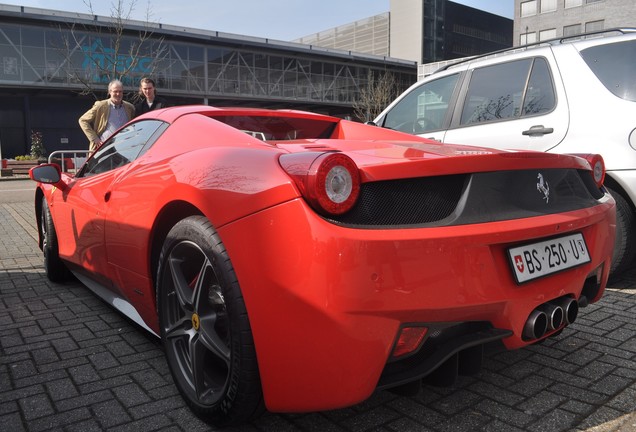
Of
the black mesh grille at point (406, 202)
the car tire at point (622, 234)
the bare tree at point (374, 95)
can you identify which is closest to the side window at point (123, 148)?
the black mesh grille at point (406, 202)

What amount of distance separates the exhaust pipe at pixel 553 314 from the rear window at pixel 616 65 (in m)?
2.47

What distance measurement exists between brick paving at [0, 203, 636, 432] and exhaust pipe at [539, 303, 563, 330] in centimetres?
37

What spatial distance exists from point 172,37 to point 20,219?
28797 millimetres

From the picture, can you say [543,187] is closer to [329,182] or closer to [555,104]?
[329,182]

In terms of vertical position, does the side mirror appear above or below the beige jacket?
below

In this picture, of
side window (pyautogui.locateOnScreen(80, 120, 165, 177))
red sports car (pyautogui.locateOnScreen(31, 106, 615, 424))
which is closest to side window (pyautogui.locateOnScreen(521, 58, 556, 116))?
red sports car (pyautogui.locateOnScreen(31, 106, 615, 424))

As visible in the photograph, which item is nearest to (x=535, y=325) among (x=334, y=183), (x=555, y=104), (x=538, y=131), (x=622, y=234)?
(x=334, y=183)

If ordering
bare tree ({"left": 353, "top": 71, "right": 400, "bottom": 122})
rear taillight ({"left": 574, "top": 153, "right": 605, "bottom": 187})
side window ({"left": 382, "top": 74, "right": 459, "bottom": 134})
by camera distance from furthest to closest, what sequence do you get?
bare tree ({"left": 353, "top": 71, "right": 400, "bottom": 122}) < side window ({"left": 382, "top": 74, "right": 459, "bottom": 134}) < rear taillight ({"left": 574, "top": 153, "right": 605, "bottom": 187})

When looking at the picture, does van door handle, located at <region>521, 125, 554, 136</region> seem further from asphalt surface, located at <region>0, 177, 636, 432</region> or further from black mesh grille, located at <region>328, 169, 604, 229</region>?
black mesh grille, located at <region>328, 169, 604, 229</region>

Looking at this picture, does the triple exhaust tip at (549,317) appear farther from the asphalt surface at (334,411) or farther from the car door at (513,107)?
the car door at (513,107)

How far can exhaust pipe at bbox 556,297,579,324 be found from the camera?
81.7 inches

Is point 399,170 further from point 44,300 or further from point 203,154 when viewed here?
point 44,300

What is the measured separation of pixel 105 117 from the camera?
20.6 ft

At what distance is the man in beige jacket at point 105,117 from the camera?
6.21 metres
